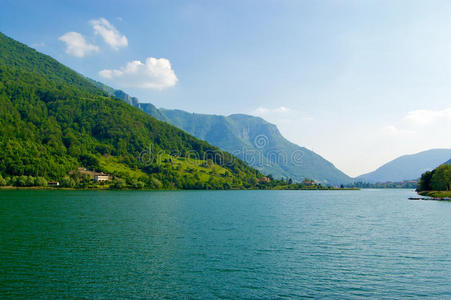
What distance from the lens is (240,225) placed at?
69812 millimetres

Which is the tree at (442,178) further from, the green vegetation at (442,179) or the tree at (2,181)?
the tree at (2,181)

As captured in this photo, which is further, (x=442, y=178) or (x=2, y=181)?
(x=2, y=181)

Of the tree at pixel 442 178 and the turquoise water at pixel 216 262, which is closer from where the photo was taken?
the turquoise water at pixel 216 262

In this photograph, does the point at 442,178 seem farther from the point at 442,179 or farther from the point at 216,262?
the point at 216,262

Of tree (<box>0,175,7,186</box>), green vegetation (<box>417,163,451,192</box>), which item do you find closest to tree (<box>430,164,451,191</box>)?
green vegetation (<box>417,163,451,192</box>)

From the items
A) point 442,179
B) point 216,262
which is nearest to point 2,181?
point 216,262

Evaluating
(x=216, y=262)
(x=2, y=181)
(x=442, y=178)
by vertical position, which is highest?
(x=442, y=178)

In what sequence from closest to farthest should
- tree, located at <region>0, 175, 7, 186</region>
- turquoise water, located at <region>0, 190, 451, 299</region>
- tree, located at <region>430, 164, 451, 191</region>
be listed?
→ 1. turquoise water, located at <region>0, 190, 451, 299</region>
2. tree, located at <region>430, 164, 451, 191</region>
3. tree, located at <region>0, 175, 7, 186</region>

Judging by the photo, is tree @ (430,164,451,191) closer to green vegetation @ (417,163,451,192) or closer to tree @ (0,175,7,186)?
green vegetation @ (417,163,451,192)

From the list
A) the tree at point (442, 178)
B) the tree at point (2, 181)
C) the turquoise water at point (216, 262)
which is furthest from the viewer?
the tree at point (2, 181)

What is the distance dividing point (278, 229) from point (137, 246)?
31.0 metres

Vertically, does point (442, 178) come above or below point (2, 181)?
above

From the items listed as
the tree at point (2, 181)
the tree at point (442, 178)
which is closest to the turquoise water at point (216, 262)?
the tree at point (442, 178)

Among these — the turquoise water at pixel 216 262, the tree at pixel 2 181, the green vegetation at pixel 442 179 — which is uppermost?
the green vegetation at pixel 442 179
